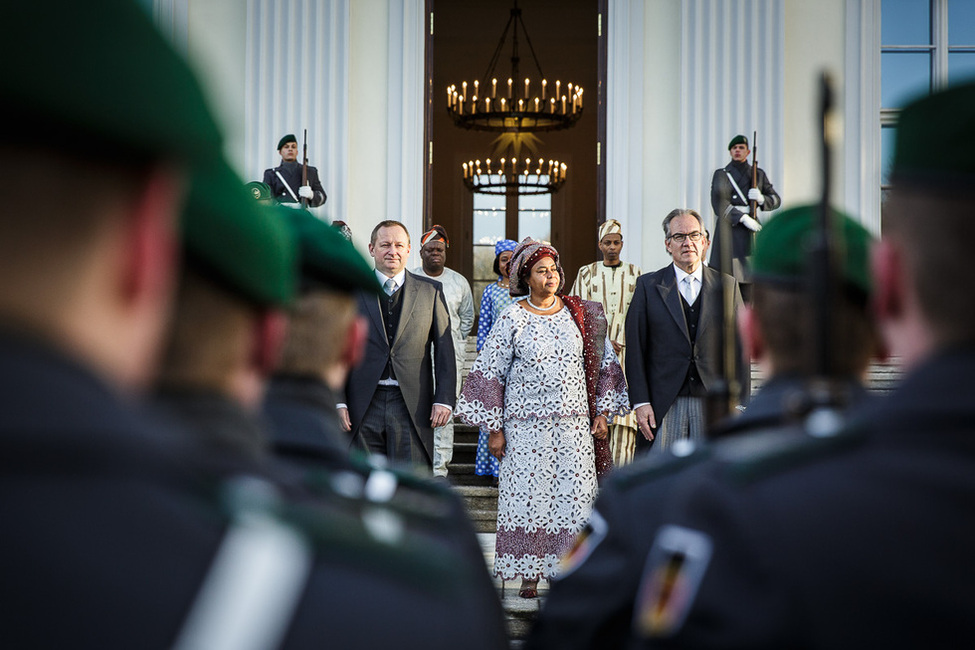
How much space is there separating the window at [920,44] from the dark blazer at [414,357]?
7.71 meters

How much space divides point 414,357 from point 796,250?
3903mm

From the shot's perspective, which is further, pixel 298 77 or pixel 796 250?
pixel 298 77

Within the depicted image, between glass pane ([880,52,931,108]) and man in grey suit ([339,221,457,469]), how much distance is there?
7.79 meters

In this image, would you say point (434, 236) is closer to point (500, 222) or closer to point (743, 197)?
point (743, 197)

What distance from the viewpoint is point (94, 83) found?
59 cm

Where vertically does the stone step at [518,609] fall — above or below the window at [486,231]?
below

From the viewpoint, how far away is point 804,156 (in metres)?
11.0

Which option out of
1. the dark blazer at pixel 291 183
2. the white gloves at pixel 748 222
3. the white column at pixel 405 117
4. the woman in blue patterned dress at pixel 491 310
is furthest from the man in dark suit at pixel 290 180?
the white gloves at pixel 748 222

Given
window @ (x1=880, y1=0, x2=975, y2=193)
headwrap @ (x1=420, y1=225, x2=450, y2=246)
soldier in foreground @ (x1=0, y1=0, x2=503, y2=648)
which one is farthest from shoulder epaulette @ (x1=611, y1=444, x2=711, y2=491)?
window @ (x1=880, y1=0, x2=975, y2=193)

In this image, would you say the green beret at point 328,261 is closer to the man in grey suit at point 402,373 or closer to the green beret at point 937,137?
the green beret at point 937,137

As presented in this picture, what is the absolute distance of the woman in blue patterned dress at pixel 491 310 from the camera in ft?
23.4

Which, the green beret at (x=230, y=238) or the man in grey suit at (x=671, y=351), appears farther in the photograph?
the man in grey suit at (x=671, y=351)

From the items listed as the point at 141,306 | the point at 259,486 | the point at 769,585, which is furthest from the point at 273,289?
the point at 769,585

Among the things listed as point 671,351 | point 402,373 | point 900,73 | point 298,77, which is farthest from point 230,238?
point 900,73
